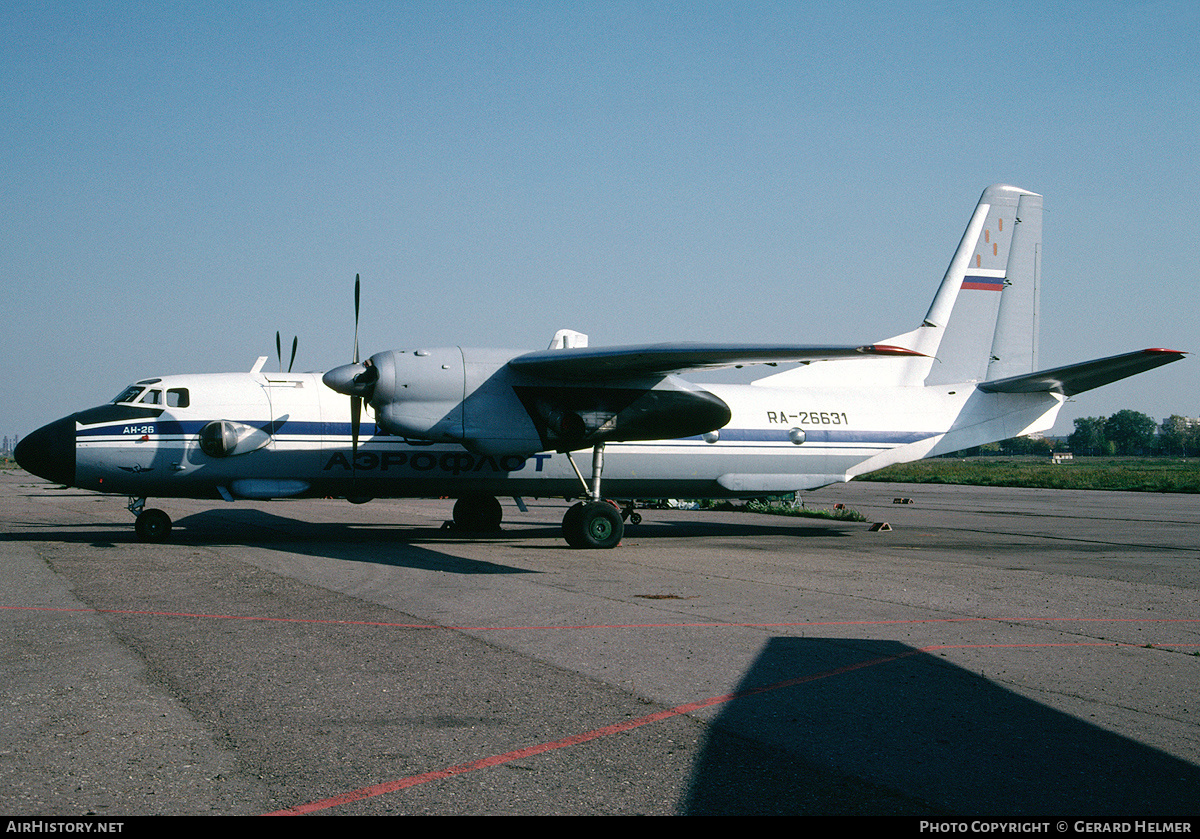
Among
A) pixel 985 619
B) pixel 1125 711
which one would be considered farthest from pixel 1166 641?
pixel 1125 711

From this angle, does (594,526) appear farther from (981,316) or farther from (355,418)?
(981,316)

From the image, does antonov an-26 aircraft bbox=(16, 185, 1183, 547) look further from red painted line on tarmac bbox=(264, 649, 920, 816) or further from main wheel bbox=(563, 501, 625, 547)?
red painted line on tarmac bbox=(264, 649, 920, 816)

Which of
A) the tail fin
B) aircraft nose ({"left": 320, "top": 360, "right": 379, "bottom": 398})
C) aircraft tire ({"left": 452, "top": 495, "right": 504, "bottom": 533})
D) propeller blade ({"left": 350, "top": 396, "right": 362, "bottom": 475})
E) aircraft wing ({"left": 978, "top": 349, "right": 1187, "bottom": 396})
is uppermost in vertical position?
the tail fin

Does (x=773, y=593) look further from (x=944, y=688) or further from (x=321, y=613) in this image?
(x=321, y=613)

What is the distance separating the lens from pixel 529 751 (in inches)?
211

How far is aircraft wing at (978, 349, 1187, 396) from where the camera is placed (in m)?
17.0

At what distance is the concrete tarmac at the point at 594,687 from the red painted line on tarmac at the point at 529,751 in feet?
0.08

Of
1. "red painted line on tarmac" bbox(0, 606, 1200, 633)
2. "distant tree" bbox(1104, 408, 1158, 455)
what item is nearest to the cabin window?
"red painted line on tarmac" bbox(0, 606, 1200, 633)

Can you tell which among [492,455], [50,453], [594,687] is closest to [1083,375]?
Answer: [492,455]

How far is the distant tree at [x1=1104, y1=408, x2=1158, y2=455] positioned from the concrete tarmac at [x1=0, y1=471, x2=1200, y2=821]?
202 metres

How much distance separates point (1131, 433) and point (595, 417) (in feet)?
681

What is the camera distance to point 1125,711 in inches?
253

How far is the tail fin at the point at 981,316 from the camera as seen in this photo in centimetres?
2330

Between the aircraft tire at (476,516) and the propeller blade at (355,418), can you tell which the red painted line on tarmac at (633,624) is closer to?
the propeller blade at (355,418)
